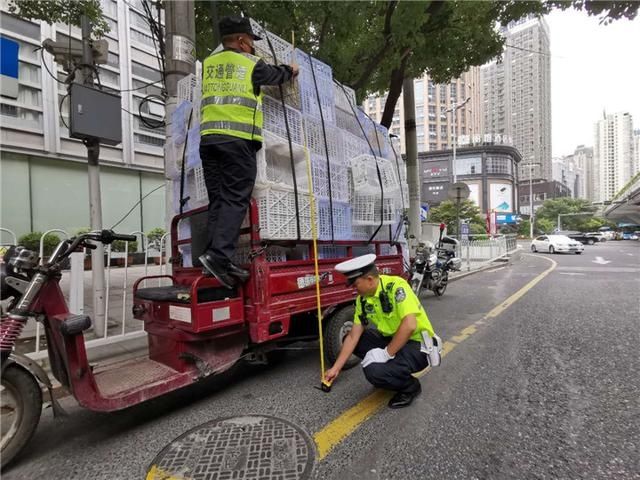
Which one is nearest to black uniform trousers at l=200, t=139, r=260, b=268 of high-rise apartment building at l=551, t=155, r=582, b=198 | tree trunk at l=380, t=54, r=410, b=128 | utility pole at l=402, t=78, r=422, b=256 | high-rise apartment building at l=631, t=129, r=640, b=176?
tree trunk at l=380, t=54, r=410, b=128

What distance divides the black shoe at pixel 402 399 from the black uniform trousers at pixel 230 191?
5.46 ft

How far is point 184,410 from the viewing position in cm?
285

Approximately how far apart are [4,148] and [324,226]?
48.1 ft

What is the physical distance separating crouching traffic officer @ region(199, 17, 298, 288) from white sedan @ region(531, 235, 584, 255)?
84.5 ft

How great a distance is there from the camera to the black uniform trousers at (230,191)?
8.89 ft

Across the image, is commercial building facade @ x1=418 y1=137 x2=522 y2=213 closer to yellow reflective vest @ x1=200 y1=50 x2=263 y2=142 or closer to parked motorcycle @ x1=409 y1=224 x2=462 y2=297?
parked motorcycle @ x1=409 y1=224 x2=462 y2=297

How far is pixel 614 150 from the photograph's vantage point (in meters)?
72.4

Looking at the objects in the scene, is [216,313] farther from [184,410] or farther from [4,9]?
[4,9]

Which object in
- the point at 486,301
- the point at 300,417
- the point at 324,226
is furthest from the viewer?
the point at 486,301

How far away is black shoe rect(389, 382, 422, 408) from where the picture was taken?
2815 millimetres

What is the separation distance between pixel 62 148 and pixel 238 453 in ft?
51.9

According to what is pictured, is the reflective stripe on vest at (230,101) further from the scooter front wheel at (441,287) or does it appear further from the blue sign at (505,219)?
the blue sign at (505,219)

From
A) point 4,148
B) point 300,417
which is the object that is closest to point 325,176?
point 300,417

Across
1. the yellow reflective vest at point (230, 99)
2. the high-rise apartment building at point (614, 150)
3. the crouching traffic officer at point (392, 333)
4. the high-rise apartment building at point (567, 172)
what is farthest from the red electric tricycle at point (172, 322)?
the high-rise apartment building at point (567, 172)
